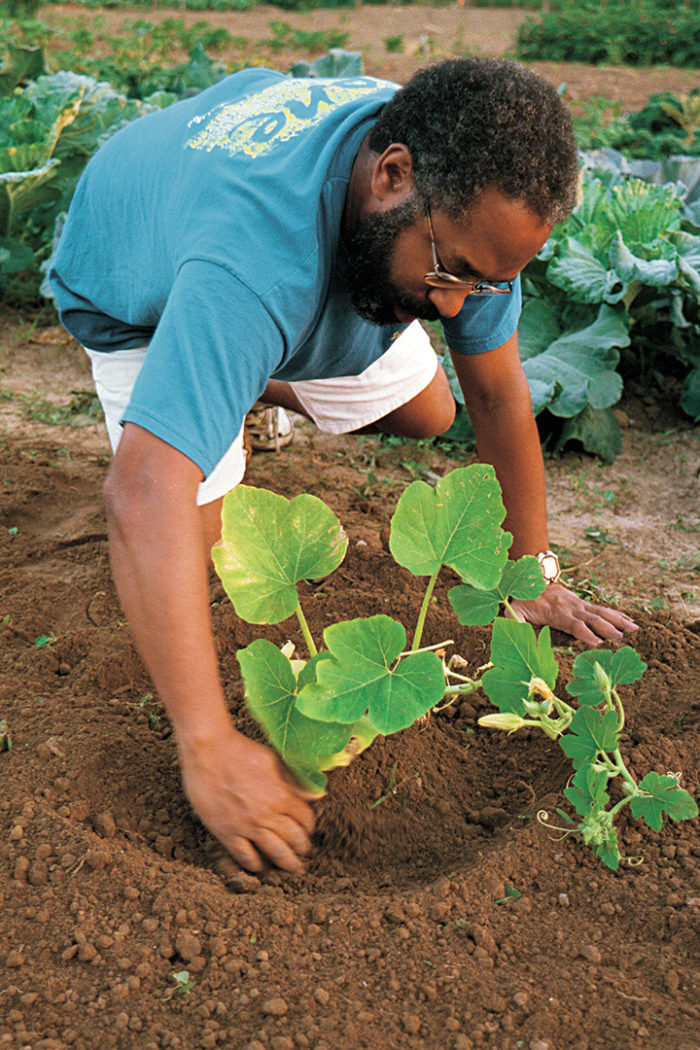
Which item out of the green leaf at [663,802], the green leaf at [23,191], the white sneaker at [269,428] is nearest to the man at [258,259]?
the green leaf at [663,802]

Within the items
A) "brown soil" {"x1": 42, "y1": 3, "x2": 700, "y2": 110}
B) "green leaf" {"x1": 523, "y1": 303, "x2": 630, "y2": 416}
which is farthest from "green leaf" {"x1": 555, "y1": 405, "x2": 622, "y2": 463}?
"brown soil" {"x1": 42, "y1": 3, "x2": 700, "y2": 110}

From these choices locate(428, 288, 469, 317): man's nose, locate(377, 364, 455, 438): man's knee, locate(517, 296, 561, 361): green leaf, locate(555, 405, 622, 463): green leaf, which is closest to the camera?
locate(428, 288, 469, 317): man's nose

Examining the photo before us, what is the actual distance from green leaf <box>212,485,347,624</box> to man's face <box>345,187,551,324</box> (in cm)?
42

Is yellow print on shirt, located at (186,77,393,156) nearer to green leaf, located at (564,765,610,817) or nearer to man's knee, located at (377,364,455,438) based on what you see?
man's knee, located at (377,364,455,438)

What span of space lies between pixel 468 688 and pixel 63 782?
0.75m

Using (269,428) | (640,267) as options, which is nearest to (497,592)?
(269,428)

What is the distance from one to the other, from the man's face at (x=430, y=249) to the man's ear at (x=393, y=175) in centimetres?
2

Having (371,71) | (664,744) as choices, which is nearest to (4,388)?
(664,744)

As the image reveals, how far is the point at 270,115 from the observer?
6.07 feet

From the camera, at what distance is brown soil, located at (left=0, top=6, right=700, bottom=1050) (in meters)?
1.39

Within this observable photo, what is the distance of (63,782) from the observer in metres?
1.79

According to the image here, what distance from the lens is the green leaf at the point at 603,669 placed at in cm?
162

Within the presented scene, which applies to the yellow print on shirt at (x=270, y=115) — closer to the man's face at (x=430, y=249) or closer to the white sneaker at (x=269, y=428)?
the man's face at (x=430, y=249)

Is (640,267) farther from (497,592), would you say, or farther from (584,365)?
(497,592)
